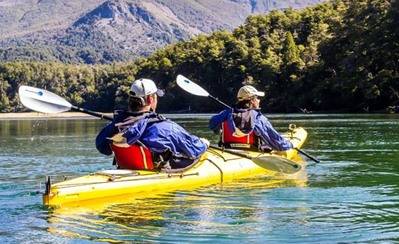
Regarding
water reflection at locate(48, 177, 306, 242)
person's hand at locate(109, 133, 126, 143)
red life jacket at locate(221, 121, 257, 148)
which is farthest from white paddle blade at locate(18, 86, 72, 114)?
red life jacket at locate(221, 121, 257, 148)

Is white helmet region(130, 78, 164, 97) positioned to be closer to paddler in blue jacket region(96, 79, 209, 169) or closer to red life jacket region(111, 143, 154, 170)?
paddler in blue jacket region(96, 79, 209, 169)

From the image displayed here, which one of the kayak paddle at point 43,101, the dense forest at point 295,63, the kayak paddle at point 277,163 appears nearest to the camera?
the kayak paddle at point 43,101

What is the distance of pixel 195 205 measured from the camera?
34.3ft

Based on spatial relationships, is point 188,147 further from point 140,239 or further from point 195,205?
A: point 140,239

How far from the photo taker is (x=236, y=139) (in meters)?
14.5

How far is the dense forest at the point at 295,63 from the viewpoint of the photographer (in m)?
62.8

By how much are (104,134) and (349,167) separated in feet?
22.6

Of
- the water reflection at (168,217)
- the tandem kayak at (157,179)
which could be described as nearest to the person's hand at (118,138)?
the tandem kayak at (157,179)

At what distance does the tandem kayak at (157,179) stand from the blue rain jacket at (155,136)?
0.45 m

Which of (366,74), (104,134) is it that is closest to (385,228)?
(104,134)

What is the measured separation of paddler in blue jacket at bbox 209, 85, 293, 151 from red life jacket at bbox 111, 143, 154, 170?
11.0 feet

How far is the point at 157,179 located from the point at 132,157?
533mm

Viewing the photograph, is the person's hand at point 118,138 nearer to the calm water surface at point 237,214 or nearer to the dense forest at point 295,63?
the calm water surface at point 237,214

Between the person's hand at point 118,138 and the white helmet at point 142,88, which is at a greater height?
the white helmet at point 142,88
